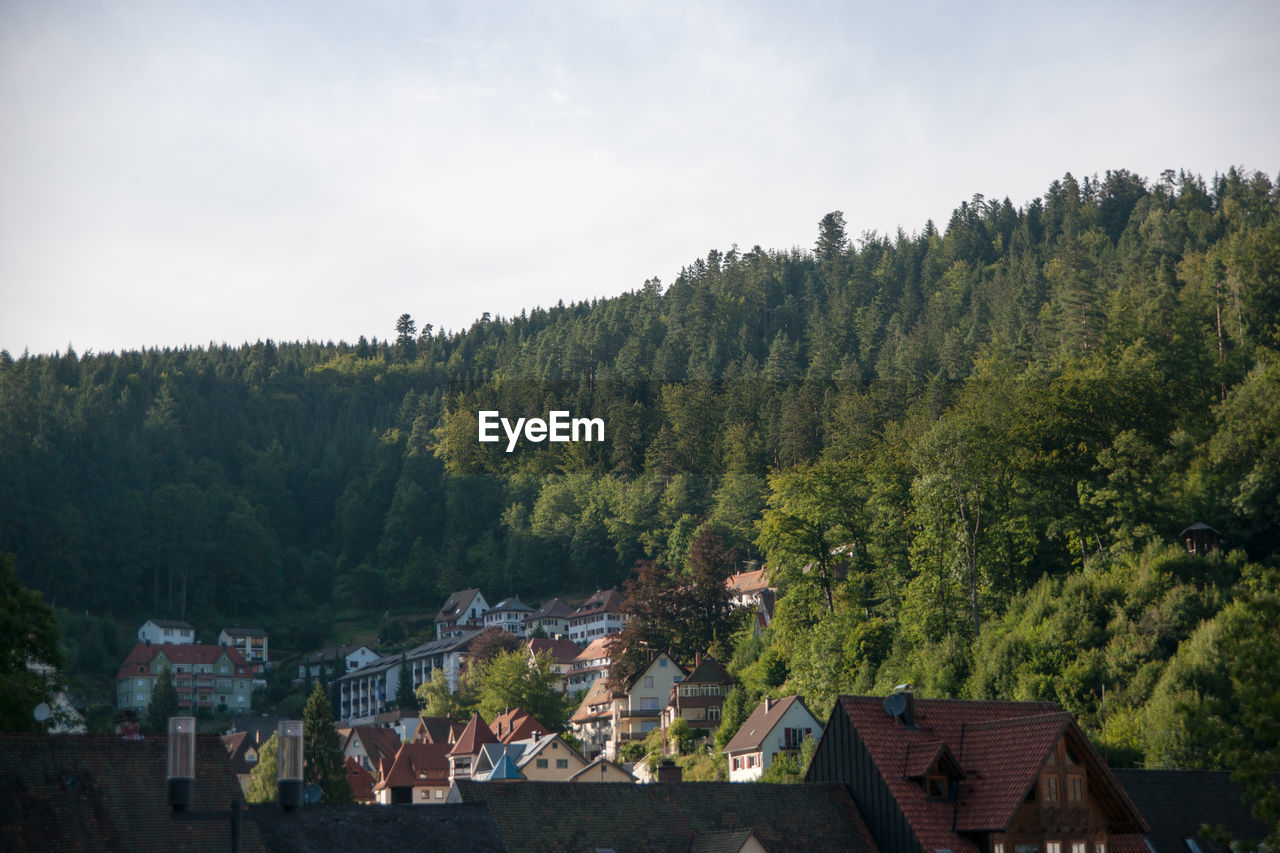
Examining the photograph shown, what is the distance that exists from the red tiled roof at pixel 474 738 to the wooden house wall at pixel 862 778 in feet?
194

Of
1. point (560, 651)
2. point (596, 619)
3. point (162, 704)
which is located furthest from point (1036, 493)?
point (596, 619)

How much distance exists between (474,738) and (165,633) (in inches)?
3623

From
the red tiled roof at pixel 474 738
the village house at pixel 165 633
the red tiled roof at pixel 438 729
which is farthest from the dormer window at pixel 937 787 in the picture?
the village house at pixel 165 633

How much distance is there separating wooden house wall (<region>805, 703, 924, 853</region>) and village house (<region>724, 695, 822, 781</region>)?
111 ft

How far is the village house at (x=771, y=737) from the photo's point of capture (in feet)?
251

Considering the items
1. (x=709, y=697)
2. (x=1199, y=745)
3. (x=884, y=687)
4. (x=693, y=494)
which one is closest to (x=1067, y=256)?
(x=693, y=494)

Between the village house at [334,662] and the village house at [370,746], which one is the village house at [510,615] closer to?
the village house at [334,662]

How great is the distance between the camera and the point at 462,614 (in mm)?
183625

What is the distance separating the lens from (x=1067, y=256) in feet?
528

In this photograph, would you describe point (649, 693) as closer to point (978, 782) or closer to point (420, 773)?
point (420, 773)

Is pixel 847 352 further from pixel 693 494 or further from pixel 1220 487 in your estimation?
pixel 1220 487

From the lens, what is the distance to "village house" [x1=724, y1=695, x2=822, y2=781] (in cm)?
7644

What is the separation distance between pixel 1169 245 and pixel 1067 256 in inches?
470

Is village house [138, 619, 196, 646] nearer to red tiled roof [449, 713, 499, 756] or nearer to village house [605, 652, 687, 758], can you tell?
red tiled roof [449, 713, 499, 756]
